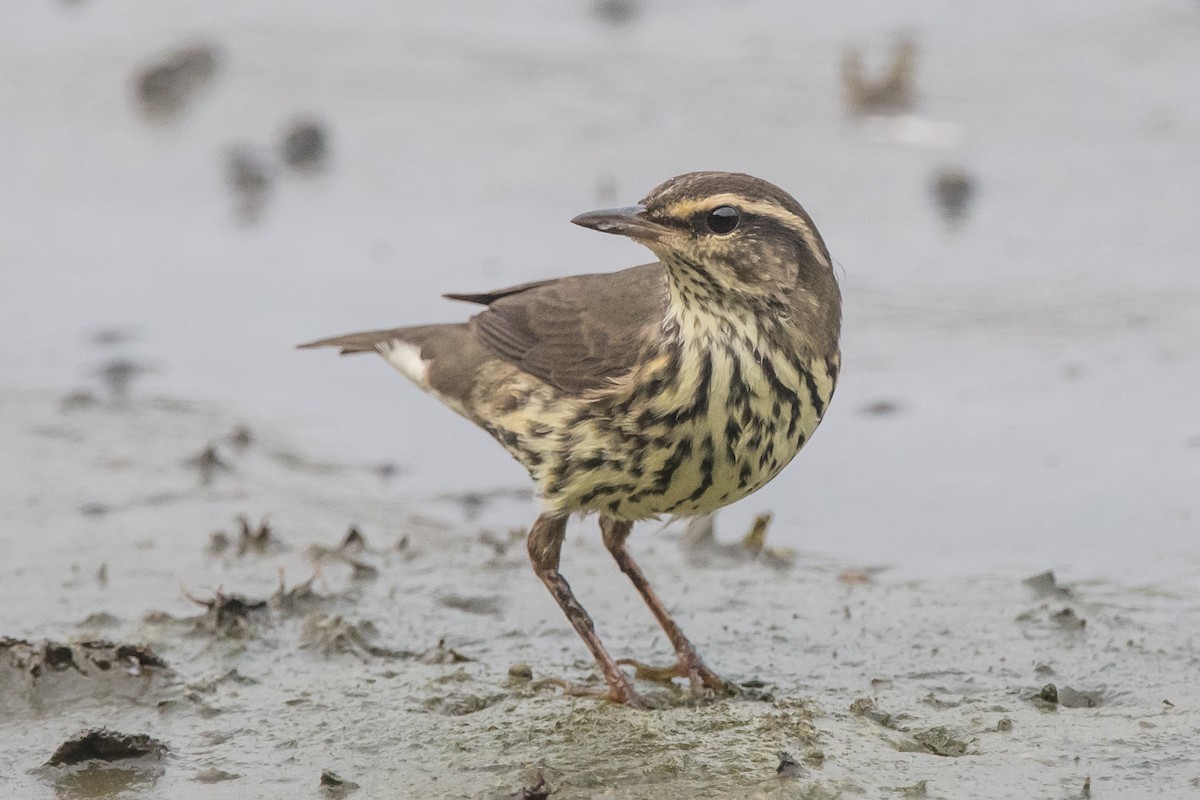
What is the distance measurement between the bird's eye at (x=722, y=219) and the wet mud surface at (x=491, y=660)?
149cm

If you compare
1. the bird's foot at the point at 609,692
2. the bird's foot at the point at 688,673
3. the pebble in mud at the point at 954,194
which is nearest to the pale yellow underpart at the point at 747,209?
the bird's foot at the point at 688,673

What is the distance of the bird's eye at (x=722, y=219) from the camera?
575 centimetres

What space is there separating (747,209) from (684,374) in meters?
0.56

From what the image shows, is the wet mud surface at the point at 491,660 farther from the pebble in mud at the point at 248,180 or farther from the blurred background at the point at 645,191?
the pebble in mud at the point at 248,180

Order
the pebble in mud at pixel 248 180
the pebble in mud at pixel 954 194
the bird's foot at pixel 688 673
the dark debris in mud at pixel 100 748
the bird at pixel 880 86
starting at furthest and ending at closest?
1. the bird at pixel 880 86
2. the pebble in mud at pixel 248 180
3. the pebble in mud at pixel 954 194
4. the bird's foot at pixel 688 673
5. the dark debris in mud at pixel 100 748

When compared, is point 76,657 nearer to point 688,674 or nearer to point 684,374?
point 688,674

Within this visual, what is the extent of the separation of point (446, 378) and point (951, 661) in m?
2.27

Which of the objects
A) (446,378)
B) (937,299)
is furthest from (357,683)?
(937,299)

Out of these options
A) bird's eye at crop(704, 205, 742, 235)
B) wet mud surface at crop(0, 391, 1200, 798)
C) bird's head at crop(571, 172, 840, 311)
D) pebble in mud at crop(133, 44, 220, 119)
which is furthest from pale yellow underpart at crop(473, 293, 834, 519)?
pebble in mud at crop(133, 44, 220, 119)

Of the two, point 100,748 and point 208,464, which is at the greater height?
point 208,464

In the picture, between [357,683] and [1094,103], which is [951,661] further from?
→ [1094,103]

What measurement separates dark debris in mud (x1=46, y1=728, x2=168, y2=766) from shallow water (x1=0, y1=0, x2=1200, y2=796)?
0.35ft

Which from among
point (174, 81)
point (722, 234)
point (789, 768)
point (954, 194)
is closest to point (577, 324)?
point (722, 234)

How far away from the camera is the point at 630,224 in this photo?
18.9 feet
